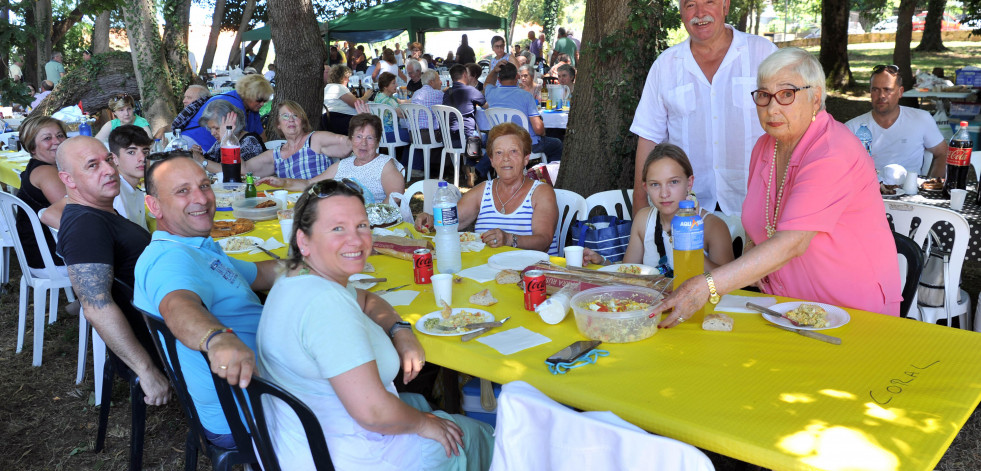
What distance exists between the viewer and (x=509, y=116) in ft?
27.2

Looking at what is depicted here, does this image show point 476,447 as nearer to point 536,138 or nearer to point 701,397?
point 701,397

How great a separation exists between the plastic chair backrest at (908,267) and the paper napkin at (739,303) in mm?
612

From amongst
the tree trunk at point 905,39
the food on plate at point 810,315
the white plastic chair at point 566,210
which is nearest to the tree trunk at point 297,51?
the white plastic chair at point 566,210

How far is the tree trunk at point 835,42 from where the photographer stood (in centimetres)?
1372

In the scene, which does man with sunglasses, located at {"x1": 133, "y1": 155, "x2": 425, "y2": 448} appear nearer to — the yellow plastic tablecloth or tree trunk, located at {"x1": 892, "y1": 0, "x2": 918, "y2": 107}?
the yellow plastic tablecloth

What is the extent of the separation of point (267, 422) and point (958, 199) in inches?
142

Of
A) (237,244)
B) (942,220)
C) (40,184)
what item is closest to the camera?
(942,220)

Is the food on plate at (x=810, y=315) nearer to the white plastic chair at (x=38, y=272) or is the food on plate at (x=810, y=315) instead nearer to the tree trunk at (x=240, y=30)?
the white plastic chair at (x=38, y=272)

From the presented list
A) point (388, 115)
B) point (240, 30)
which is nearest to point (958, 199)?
point (388, 115)

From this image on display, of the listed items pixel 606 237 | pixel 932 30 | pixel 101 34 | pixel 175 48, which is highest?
pixel 932 30

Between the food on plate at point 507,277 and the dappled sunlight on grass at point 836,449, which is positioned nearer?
the dappled sunlight on grass at point 836,449

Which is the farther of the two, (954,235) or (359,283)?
(954,235)

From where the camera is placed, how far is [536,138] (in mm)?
8172

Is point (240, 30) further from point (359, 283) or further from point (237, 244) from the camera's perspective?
point (359, 283)
